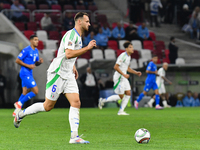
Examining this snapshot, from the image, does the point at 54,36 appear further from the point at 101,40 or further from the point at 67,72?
the point at 67,72

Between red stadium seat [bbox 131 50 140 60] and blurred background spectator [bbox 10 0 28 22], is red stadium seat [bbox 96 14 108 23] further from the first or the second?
blurred background spectator [bbox 10 0 28 22]

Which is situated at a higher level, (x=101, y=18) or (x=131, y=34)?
(x=101, y=18)

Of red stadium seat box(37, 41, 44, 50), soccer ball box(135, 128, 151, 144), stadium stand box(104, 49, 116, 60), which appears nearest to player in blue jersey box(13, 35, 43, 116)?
soccer ball box(135, 128, 151, 144)

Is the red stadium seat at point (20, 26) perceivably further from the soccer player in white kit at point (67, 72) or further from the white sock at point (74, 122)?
the white sock at point (74, 122)

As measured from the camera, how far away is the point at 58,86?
6.60m

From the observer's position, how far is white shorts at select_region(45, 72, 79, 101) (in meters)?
6.56

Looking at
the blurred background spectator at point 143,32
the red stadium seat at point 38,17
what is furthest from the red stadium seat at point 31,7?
the blurred background spectator at point 143,32

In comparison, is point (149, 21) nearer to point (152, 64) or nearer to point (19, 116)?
point (152, 64)

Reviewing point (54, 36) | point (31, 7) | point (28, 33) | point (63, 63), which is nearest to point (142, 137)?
point (63, 63)

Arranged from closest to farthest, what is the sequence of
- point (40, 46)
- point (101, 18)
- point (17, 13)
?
point (40, 46) → point (17, 13) → point (101, 18)

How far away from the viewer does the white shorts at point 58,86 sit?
21.5 ft

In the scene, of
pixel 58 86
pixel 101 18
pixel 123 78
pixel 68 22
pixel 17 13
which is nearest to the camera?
pixel 58 86

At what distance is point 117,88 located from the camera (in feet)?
42.9

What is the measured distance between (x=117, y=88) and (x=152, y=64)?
437 centimetres
